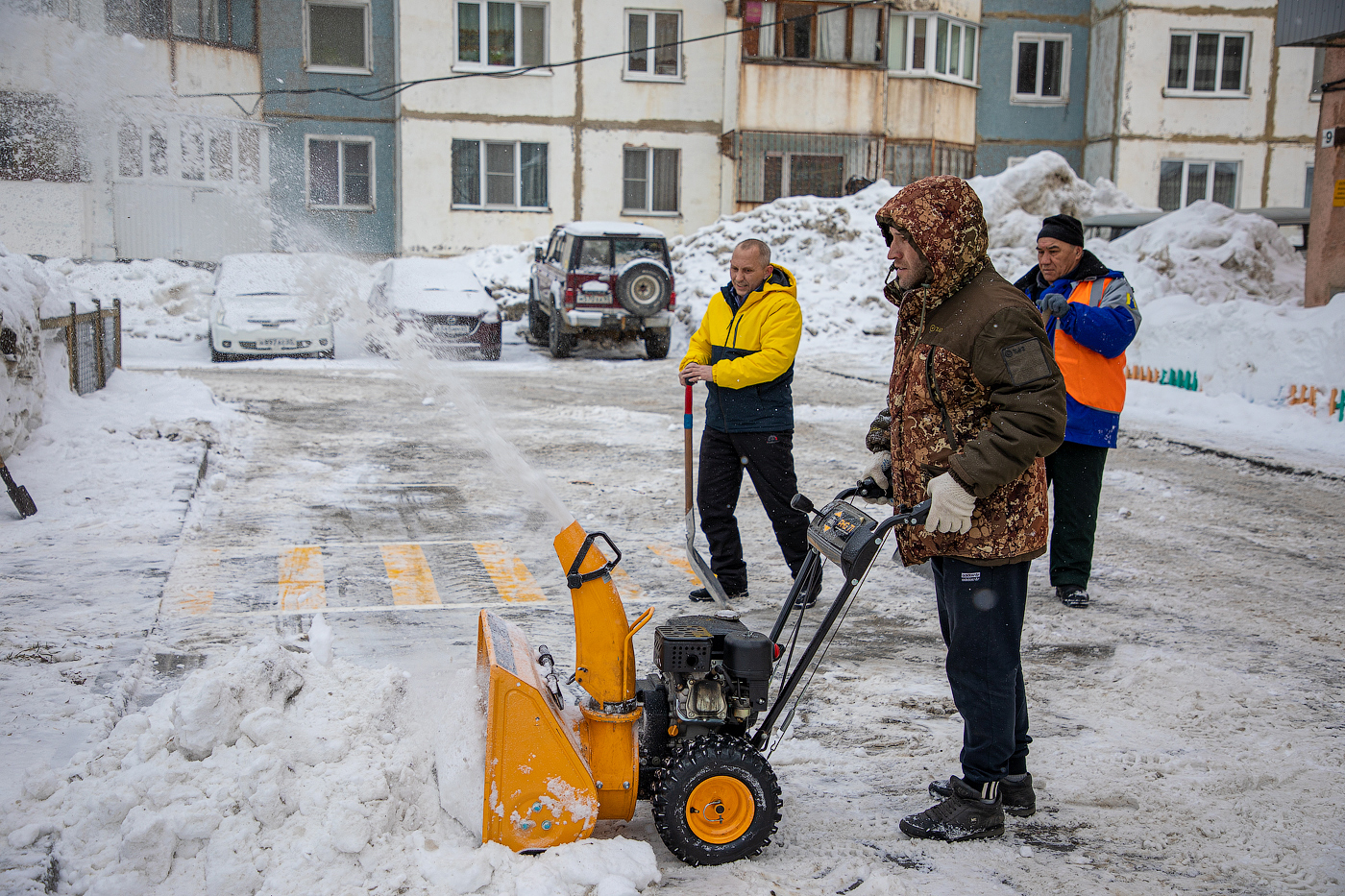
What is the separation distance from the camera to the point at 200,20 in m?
23.1

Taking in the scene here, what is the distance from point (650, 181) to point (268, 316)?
11.6m

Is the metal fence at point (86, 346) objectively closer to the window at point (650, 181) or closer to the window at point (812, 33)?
the window at point (650, 181)

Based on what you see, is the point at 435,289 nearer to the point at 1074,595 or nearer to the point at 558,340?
the point at 558,340

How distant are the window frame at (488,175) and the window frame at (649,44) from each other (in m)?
2.56

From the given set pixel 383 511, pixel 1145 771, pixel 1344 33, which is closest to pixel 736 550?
pixel 1145 771

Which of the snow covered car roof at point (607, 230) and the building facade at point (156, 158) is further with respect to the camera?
the building facade at point (156, 158)

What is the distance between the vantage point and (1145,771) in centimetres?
349

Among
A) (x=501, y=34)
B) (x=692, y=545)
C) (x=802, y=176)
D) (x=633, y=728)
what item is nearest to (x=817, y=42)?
(x=802, y=176)

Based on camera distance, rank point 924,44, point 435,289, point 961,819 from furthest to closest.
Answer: point 924,44
point 435,289
point 961,819

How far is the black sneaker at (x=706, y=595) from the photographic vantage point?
5.29 metres

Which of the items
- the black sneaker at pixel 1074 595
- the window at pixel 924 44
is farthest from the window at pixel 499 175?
the black sneaker at pixel 1074 595

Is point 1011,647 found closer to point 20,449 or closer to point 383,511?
point 383,511

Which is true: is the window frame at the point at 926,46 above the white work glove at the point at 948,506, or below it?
above

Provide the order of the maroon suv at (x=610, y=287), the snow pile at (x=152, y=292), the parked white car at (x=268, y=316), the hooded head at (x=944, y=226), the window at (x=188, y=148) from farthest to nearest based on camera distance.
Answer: the window at (x=188, y=148)
the snow pile at (x=152, y=292)
the maroon suv at (x=610, y=287)
the parked white car at (x=268, y=316)
the hooded head at (x=944, y=226)
